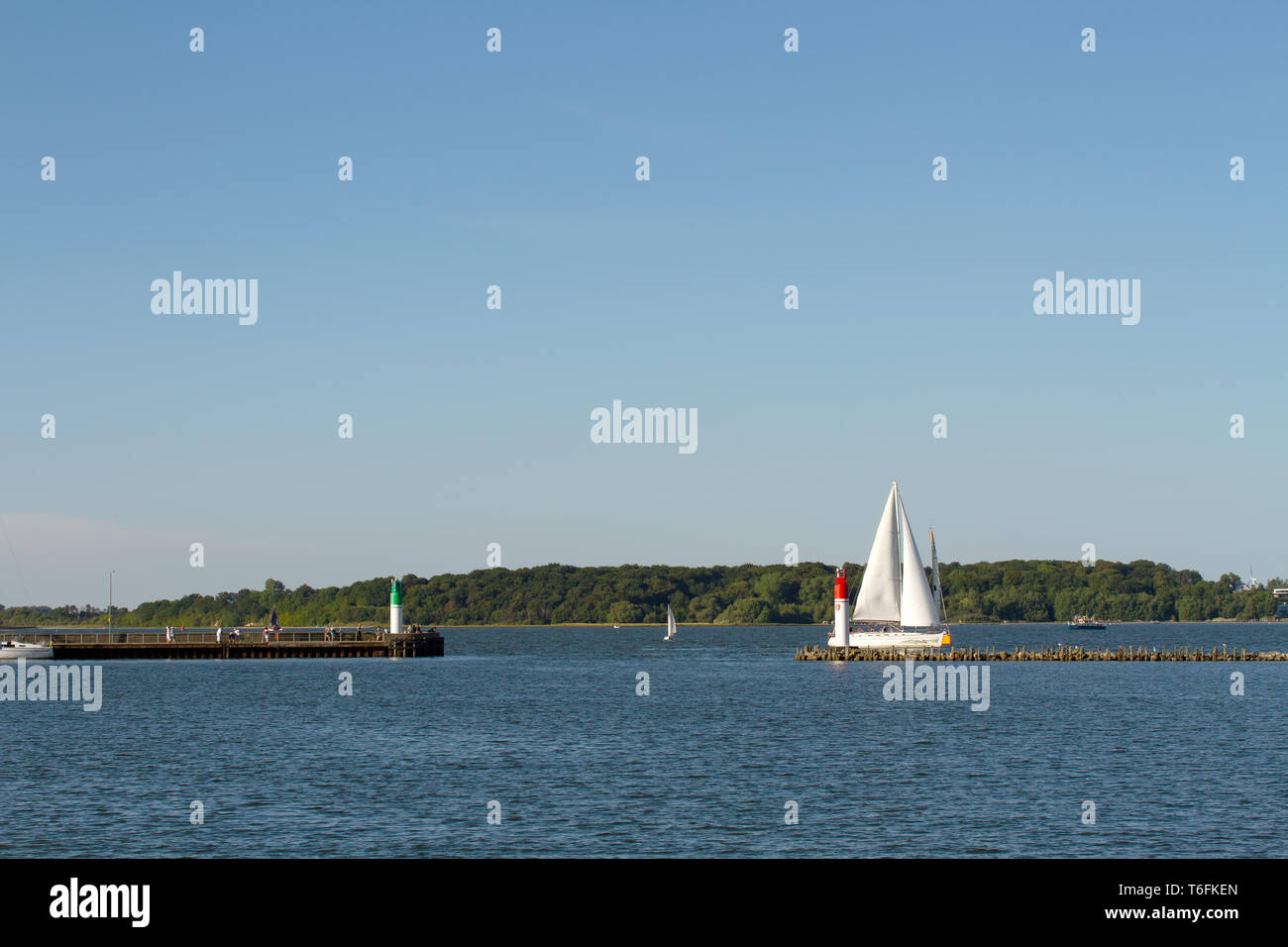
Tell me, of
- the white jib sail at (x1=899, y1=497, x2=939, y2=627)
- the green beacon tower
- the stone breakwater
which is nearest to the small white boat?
the green beacon tower

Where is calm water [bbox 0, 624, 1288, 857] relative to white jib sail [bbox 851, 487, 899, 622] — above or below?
below

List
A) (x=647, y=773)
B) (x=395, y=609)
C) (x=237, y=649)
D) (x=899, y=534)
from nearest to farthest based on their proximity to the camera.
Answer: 1. (x=647, y=773)
2. (x=899, y=534)
3. (x=395, y=609)
4. (x=237, y=649)

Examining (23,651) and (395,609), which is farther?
A: (395,609)

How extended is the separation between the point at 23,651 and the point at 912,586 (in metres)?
103

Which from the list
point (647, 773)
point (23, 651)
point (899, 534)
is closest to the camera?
point (647, 773)

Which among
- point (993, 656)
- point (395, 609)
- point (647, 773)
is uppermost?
point (395, 609)

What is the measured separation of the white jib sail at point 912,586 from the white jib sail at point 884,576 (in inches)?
35.1

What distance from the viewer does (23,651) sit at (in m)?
145

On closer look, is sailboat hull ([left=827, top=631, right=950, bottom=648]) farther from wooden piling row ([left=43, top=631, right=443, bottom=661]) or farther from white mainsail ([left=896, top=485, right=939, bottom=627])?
wooden piling row ([left=43, top=631, right=443, bottom=661])

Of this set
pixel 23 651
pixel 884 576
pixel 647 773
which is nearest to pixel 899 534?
pixel 884 576

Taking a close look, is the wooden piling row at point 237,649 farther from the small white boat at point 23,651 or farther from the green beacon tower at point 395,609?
the small white boat at point 23,651

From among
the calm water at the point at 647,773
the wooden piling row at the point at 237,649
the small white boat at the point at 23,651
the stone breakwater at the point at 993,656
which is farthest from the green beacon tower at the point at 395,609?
the calm water at the point at 647,773

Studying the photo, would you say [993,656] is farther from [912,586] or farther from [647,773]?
[647,773]

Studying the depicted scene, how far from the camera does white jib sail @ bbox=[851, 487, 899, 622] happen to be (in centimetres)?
13500
